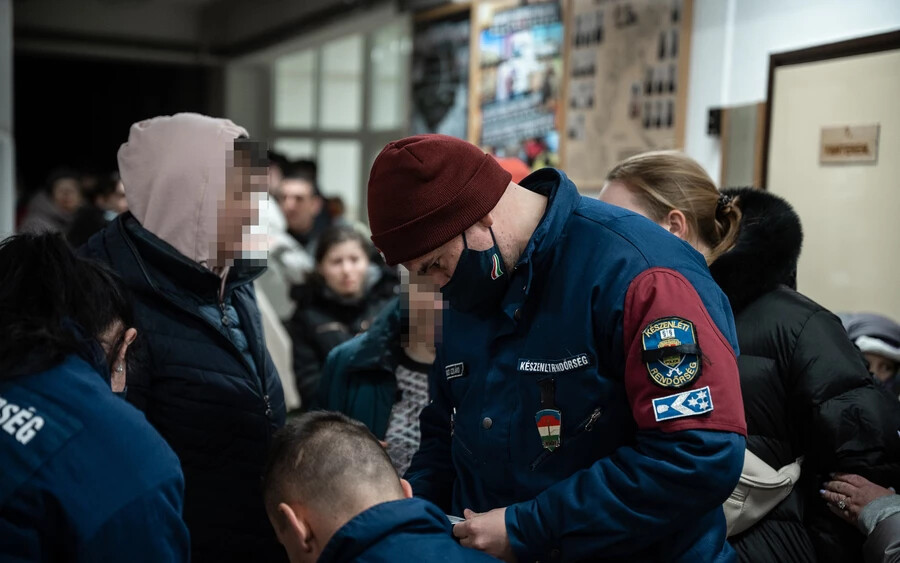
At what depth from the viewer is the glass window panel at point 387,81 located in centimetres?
749

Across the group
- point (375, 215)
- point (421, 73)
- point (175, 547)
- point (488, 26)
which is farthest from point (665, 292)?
point (421, 73)

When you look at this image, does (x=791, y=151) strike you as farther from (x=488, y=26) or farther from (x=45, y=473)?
(x=45, y=473)

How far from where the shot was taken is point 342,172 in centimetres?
908

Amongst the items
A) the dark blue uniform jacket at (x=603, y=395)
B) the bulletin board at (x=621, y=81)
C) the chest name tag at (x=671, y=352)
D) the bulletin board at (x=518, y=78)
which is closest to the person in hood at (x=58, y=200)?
the bulletin board at (x=518, y=78)

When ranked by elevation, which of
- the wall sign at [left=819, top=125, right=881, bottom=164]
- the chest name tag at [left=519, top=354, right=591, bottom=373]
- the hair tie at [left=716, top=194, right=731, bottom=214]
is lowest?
the chest name tag at [left=519, top=354, right=591, bottom=373]

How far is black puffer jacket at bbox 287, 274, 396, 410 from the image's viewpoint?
414 centimetres

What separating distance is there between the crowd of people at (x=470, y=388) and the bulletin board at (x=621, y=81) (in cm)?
170

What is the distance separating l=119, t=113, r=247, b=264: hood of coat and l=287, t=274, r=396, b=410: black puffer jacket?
6.84 ft

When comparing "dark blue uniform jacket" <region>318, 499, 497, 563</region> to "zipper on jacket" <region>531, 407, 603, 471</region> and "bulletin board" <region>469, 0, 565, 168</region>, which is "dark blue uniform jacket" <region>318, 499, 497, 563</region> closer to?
"zipper on jacket" <region>531, 407, 603, 471</region>

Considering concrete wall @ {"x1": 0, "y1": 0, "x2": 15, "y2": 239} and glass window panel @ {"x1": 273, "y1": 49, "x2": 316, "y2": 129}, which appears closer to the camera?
concrete wall @ {"x1": 0, "y1": 0, "x2": 15, "y2": 239}

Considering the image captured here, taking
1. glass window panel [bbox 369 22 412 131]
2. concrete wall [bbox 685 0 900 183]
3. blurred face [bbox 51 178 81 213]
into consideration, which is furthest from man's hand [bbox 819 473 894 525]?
blurred face [bbox 51 178 81 213]

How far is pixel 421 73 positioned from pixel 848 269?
327 cm

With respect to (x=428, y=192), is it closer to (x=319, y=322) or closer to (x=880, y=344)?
(x=880, y=344)

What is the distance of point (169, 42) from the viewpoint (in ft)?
34.2
